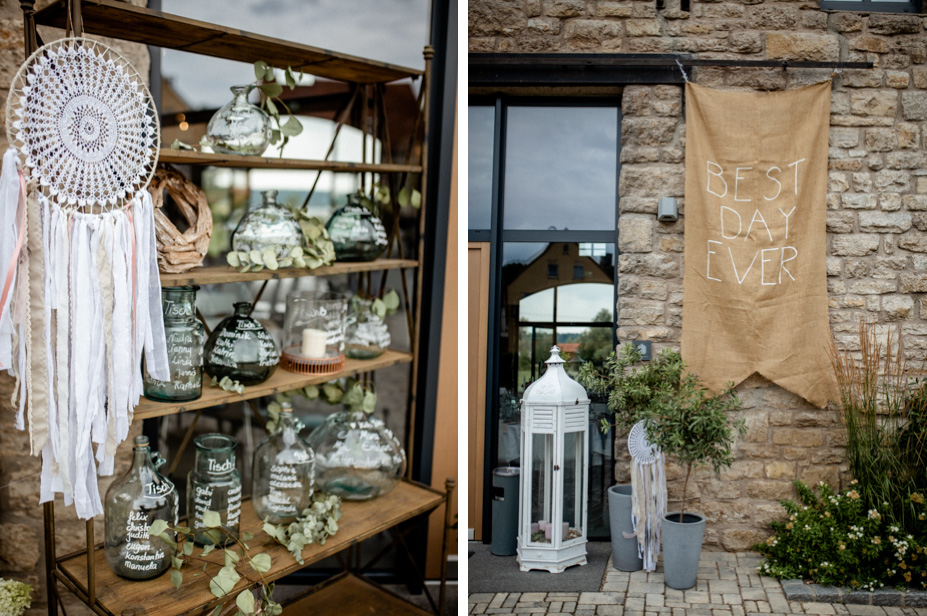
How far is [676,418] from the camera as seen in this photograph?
3.20 m

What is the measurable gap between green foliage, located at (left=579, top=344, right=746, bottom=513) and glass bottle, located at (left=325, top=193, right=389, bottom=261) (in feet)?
4.56

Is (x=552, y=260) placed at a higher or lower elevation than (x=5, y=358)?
higher

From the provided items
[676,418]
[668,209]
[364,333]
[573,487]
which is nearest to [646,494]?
[573,487]

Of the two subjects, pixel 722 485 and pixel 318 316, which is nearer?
pixel 318 316

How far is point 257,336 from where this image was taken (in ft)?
7.48

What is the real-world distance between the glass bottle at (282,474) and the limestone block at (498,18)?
2.21m

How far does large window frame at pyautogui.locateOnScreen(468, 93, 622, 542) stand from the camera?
12.1 ft

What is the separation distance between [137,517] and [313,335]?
79 cm

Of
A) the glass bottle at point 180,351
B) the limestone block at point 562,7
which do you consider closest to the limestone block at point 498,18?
the limestone block at point 562,7

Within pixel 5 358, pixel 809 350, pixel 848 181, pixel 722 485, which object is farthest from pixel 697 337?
pixel 5 358

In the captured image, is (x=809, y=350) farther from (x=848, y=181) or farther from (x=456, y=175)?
(x=456, y=175)

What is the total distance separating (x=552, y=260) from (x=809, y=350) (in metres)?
1.36

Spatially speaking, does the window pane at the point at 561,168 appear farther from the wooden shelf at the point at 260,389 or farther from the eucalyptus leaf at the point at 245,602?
the eucalyptus leaf at the point at 245,602

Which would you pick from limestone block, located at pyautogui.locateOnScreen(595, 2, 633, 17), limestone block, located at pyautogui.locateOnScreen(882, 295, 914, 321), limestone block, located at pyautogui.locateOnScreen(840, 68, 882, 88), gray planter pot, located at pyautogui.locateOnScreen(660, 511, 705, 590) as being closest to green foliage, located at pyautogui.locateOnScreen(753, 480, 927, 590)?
gray planter pot, located at pyautogui.locateOnScreen(660, 511, 705, 590)
